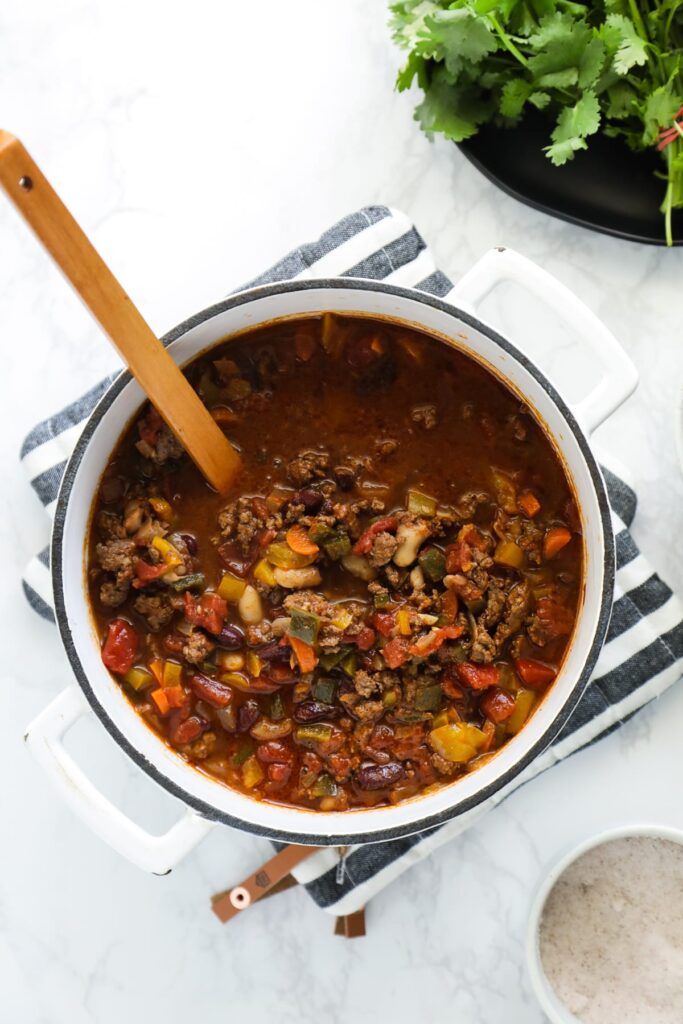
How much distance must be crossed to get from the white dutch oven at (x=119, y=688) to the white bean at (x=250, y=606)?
0.48 meters

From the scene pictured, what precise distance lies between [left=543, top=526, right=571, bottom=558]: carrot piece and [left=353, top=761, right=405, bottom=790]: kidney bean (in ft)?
2.82

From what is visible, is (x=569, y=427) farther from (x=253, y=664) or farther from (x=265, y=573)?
(x=253, y=664)

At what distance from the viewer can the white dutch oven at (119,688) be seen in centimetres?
308

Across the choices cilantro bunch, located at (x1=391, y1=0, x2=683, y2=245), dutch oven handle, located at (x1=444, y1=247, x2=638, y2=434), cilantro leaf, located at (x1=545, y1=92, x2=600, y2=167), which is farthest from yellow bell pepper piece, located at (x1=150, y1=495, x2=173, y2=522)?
cilantro leaf, located at (x1=545, y1=92, x2=600, y2=167)

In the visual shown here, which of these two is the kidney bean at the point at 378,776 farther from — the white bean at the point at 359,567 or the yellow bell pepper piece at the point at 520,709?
the white bean at the point at 359,567

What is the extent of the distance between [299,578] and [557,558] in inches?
33.0

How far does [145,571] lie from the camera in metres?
3.26

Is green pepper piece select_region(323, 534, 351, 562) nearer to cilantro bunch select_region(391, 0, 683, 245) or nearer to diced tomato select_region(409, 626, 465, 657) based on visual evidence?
diced tomato select_region(409, 626, 465, 657)

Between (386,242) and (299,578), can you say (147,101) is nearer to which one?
(386,242)

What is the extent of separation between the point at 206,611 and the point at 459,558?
83 cm

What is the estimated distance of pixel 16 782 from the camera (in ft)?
12.8

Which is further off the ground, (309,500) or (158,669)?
(309,500)

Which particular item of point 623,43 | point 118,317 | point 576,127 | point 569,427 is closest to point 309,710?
point 569,427

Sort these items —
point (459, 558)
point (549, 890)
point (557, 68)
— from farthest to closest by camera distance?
point (549, 890) → point (557, 68) → point (459, 558)
